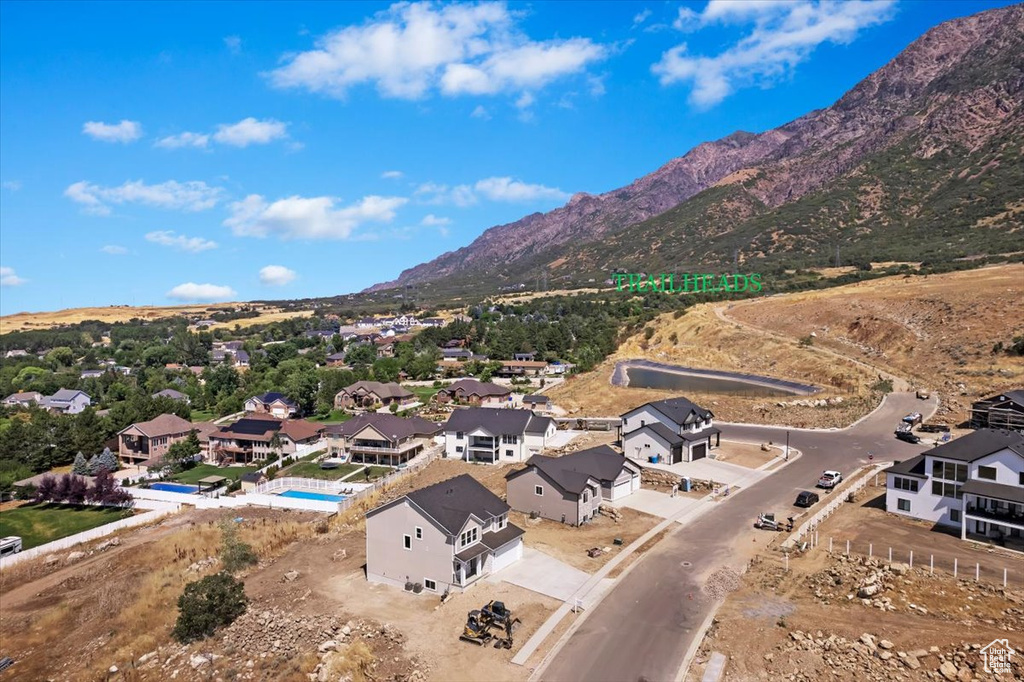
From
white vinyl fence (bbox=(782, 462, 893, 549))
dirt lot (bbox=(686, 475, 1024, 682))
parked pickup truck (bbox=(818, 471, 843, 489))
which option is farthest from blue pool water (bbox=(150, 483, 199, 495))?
parked pickup truck (bbox=(818, 471, 843, 489))

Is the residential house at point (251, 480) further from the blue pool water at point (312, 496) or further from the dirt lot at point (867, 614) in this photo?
the dirt lot at point (867, 614)

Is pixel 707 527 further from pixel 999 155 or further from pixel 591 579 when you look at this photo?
pixel 999 155

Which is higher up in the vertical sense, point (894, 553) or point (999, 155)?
point (999, 155)

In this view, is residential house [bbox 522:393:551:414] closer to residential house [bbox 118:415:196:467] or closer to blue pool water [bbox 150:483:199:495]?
residential house [bbox 118:415:196:467]

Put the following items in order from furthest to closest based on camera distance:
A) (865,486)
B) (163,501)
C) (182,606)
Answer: (163,501) < (865,486) < (182,606)

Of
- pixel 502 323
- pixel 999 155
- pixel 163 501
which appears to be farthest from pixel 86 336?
pixel 999 155

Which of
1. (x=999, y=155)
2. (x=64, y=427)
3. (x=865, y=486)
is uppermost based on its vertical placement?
(x=999, y=155)

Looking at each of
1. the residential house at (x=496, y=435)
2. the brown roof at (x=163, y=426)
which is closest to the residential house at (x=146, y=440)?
the brown roof at (x=163, y=426)
